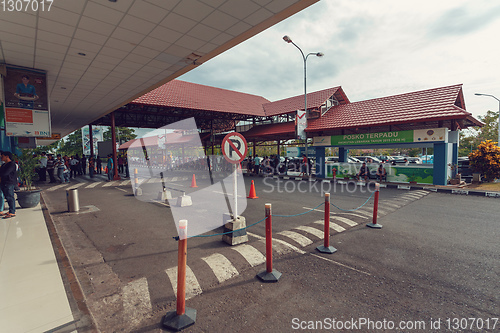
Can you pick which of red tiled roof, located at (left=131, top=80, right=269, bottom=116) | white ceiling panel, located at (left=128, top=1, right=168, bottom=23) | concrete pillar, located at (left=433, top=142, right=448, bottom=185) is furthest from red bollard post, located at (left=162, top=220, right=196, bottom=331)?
concrete pillar, located at (left=433, top=142, right=448, bottom=185)

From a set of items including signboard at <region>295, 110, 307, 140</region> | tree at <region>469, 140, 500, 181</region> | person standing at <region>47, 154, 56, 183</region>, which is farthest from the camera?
signboard at <region>295, 110, 307, 140</region>

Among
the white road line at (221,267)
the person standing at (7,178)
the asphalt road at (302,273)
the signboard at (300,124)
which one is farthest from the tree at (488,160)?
the person standing at (7,178)

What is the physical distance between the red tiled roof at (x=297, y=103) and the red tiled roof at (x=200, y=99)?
1.18m

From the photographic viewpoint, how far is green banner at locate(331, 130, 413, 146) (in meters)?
14.9

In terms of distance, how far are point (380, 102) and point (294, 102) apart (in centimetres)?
825

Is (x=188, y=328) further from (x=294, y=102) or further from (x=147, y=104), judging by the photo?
(x=294, y=102)

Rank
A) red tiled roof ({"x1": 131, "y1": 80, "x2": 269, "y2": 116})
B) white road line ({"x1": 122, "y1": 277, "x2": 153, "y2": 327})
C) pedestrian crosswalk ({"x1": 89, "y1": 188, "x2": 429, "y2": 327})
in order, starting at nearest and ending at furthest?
white road line ({"x1": 122, "y1": 277, "x2": 153, "y2": 327}), pedestrian crosswalk ({"x1": 89, "y1": 188, "x2": 429, "y2": 327}), red tiled roof ({"x1": 131, "y1": 80, "x2": 269, "y2": 116})

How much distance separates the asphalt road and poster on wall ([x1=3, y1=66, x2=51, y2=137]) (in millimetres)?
3585

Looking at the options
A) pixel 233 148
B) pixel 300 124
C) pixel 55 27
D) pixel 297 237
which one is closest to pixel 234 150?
pixel 233 148

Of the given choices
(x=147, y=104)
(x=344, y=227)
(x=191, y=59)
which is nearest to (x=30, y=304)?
(x=344, y=227)

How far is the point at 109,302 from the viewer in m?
3.22

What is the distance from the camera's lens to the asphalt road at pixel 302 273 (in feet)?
9.89

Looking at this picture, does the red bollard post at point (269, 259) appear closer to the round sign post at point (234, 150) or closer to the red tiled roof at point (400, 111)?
the round sign post at point (234, 150)

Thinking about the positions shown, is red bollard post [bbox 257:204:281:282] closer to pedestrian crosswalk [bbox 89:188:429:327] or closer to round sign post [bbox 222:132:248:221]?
pedestrian crosswalk [bbox 89:188:429:327]
